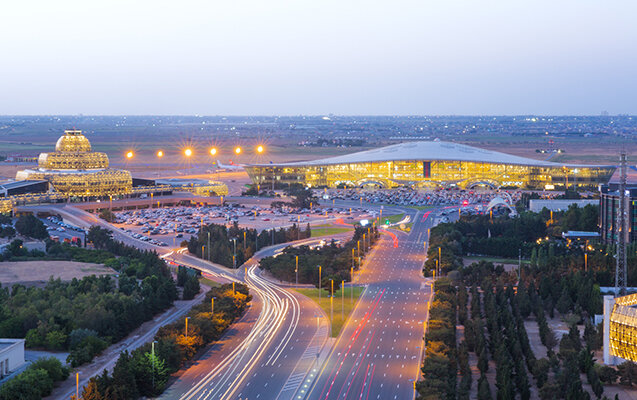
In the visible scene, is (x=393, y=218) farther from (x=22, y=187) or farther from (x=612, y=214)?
(x=22, y=187)

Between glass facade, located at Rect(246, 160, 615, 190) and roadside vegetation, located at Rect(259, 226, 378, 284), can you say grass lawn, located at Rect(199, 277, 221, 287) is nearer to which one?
roadside vegetation, located at Rect(259, 226, 378, 284)

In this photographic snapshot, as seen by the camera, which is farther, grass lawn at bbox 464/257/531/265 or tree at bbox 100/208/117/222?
tree at bbox 100/208/117/222

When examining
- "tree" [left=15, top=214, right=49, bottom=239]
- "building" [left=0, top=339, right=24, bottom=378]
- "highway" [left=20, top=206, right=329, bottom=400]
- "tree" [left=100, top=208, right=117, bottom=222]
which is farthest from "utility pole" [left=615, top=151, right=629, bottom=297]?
"tree" [left=100, top=208, right=117, bottom=222]

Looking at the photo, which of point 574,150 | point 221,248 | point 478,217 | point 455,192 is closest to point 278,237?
point 221,248

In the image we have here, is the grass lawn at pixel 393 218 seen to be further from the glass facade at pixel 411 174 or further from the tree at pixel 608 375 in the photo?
the tree at pixel 608 375

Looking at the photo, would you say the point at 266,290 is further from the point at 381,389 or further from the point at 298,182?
the point at 298,182

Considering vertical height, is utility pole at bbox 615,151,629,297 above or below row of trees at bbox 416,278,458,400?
above

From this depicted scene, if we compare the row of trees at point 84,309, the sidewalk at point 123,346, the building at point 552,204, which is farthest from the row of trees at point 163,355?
the building at point 552,204

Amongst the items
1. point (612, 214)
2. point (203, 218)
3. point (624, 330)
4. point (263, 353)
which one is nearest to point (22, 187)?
point (203, 218)
